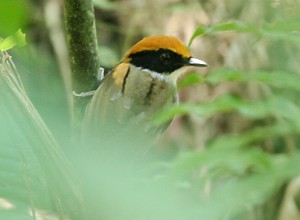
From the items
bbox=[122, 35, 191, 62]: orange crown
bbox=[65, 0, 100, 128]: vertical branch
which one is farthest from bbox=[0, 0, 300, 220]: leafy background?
bbox=[122, 35, 191, 62]: orange crown

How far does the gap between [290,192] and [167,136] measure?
53.1 inches

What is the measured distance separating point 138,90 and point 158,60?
0.83ft

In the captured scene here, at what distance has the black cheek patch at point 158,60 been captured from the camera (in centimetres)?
284

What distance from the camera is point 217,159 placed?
119 centimetres

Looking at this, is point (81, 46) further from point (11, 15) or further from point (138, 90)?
point (11, 15)

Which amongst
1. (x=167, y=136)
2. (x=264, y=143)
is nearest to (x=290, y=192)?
(x=264, y=143)

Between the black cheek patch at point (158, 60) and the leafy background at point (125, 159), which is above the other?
the black cheek patch at point (158, 60)

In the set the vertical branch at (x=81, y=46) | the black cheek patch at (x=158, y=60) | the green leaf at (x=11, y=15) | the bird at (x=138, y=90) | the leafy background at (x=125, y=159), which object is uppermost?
the black cheek patch at (x=158, y=60)

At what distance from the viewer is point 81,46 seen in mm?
1892

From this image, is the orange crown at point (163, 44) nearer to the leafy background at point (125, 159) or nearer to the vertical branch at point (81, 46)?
the leafy background at point (125, 159)

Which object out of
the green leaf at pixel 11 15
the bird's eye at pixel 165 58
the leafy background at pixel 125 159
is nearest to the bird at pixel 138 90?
the bird's eye at pixel 165 58

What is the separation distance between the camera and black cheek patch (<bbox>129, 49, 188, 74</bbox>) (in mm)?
2836

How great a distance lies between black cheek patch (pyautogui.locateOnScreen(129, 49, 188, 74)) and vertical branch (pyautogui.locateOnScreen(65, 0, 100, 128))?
0.80m

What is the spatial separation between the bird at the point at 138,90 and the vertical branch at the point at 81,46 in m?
0.13
